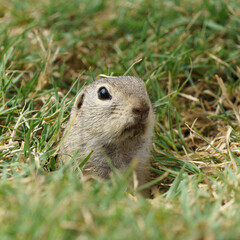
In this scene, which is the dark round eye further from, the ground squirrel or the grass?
the grass

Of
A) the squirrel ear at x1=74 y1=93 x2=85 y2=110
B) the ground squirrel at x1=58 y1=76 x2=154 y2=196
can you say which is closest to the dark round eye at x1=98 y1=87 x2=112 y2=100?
the ground squirrel at x1=58 y1=76 x2=154 y2=196

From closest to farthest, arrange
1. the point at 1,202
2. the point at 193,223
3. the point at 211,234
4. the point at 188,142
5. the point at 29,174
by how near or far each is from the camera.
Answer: the point at 211,234, the point at 193,223, the point at 1,202, the point at 29,174, the point at 188,142

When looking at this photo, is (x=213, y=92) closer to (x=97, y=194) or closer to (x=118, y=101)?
(x=118, y=101)

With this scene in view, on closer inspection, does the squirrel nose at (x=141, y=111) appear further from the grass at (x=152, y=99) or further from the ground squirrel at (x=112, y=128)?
the grass at (x=152, y=99)

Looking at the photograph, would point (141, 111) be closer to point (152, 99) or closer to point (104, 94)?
point (104, 94)

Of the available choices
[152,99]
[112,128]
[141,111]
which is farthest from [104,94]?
[152,99]

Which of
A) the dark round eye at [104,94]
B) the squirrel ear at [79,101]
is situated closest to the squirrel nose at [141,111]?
the dark round eye at [104,94]

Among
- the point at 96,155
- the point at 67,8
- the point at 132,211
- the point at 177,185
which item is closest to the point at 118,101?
the point at 96,155
